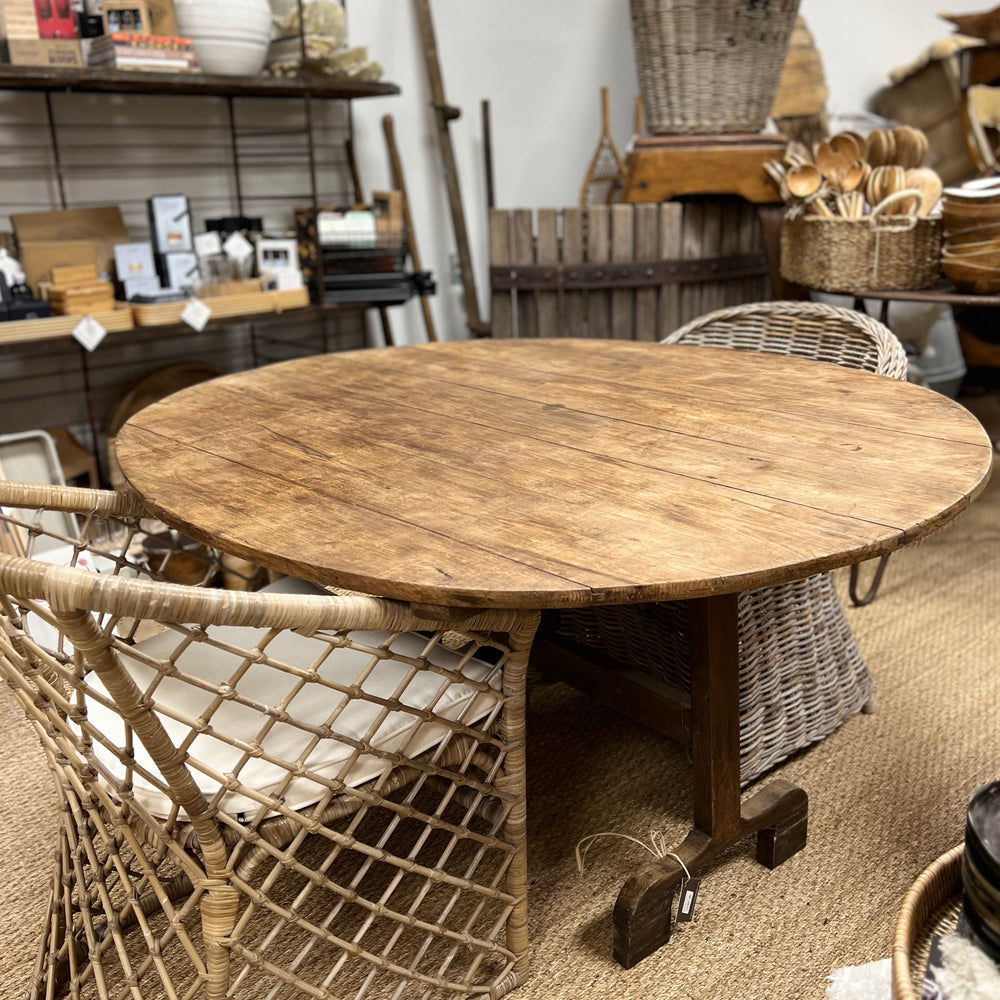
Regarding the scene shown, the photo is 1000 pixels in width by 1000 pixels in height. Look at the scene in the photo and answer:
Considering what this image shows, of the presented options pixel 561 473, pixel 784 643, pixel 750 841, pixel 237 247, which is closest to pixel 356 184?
pixel 237 247

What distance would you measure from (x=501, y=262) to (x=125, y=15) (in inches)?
51.5

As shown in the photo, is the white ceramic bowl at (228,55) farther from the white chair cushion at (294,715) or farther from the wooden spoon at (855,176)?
the white chair cushion at (294,715)

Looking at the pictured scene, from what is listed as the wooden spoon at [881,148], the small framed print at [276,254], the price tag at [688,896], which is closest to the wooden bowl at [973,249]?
the wooden spoon at [881,148]

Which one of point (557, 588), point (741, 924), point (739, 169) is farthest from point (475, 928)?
point (739, 169)

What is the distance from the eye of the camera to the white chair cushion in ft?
3.87

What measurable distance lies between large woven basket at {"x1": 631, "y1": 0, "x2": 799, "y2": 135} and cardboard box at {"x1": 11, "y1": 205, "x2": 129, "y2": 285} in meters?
1.86

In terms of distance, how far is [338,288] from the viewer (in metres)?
3.36

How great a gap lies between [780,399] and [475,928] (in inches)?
38.9

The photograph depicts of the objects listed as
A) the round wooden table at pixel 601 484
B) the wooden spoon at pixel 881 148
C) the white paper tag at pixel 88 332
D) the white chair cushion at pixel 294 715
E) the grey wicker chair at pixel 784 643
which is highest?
the wooden spoon at pixel 881 148

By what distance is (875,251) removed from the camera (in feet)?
8.93

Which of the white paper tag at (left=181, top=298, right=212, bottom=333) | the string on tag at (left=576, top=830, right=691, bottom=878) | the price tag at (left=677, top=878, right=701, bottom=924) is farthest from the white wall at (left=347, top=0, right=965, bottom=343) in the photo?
the price tag at (left=677, top=878, right=701, bottom=924)

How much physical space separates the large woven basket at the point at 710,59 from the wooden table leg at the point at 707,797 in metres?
2.43

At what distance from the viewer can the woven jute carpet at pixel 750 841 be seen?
1496 mm

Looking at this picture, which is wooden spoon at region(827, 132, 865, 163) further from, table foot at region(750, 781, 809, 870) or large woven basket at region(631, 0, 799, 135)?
table foot at region(750, 781, 809, 870)
